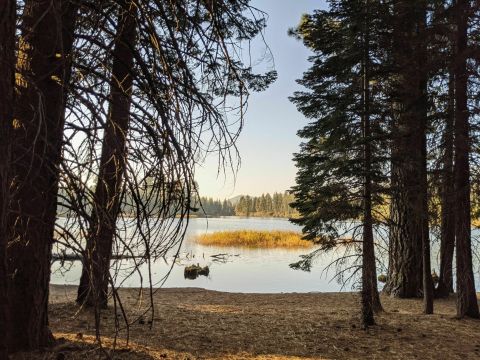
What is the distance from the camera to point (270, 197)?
106 meters

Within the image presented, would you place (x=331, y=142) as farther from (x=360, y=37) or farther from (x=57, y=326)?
(x=57, y=326)

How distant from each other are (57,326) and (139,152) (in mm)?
3471

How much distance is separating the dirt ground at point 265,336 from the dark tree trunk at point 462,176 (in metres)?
0.46

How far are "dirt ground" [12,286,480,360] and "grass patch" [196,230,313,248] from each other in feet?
60.6

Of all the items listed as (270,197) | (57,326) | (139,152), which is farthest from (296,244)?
(270,197)

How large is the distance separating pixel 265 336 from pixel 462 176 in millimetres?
4687

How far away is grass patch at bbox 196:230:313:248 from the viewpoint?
2641 cm

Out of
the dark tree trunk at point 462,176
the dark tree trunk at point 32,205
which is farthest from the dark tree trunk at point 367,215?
the dark tree trunk at point 32,205

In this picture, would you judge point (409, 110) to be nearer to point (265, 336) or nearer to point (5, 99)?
point (265, 336)

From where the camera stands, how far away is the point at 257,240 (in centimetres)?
2716

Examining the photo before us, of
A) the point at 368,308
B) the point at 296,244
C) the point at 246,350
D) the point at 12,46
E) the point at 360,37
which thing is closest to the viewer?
the point at 12,46

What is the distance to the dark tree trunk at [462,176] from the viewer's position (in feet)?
24.5

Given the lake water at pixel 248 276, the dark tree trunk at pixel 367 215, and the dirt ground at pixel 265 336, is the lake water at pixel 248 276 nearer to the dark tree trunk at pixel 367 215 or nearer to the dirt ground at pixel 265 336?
the dirt ground at pixel 265 336

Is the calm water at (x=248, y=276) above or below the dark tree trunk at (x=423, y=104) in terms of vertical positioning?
below
